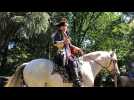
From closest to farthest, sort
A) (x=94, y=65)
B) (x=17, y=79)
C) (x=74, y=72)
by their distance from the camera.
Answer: (x=74, y=72) → (x=17, y=79) → (x=94, y=65)

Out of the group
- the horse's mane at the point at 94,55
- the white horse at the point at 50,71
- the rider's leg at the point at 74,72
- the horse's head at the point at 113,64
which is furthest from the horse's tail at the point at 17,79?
the horse's head at the point at 113,64

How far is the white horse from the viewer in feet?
15.7

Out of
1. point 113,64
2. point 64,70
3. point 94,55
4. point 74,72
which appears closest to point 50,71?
point 64,70

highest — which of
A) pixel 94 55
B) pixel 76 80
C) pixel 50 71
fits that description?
pixel 94 55

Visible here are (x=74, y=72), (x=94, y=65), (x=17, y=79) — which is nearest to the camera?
(x=74, y=72)

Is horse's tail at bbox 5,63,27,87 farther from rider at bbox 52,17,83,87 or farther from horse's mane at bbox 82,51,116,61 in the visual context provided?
horse's mane at bbox 82,51,116,61

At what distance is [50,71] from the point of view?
4777 mm

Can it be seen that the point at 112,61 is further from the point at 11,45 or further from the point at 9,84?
the point at 11,45

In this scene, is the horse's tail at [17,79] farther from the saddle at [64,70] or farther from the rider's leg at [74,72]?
the rider's leg at [74,72]

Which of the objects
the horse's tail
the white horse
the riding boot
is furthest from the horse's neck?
the horse's tail

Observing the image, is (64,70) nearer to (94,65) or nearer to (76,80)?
(76,80)

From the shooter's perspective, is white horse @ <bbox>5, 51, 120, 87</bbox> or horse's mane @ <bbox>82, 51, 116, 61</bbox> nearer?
white horse @ <bbox>5, 51, 120, 87</bbox>

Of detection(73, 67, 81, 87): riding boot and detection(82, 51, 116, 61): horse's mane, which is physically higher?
detection(82, 51, 116, 61): horse's mane

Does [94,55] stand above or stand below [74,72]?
above
